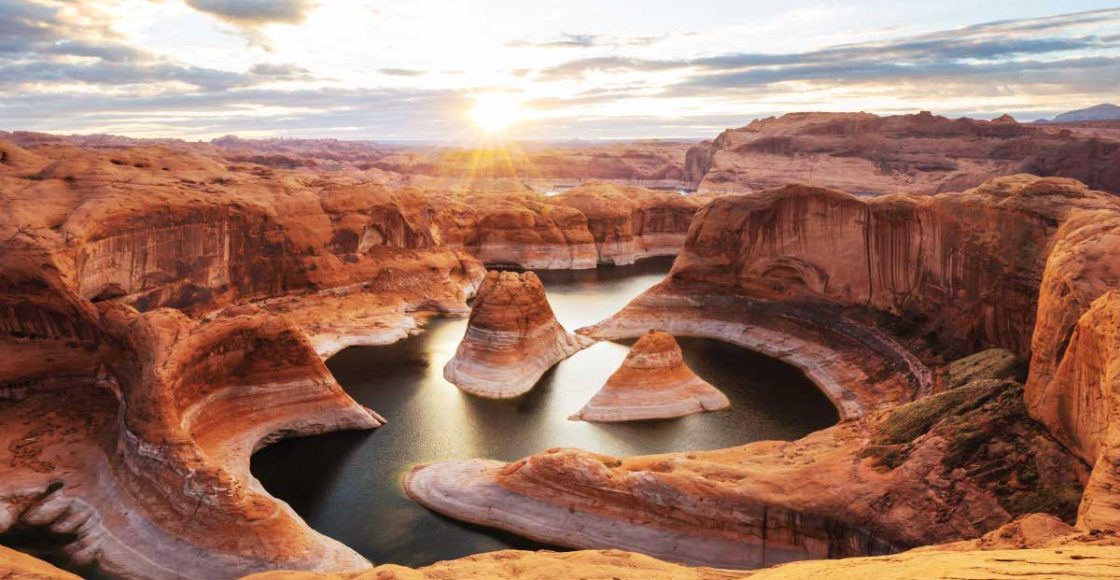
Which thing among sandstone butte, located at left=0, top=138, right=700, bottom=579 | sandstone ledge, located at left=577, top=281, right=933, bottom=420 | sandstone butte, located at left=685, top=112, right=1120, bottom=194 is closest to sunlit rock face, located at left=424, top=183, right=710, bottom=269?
sandstone butte, located at left=0, top=138, right=700, bottom=579

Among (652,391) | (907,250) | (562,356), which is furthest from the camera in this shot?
(562,356)

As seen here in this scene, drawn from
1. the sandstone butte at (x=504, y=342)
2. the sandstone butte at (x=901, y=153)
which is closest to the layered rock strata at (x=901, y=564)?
the sandstone butte at (x=504, y=342)

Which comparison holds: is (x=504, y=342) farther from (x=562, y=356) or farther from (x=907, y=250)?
(x=907, y=250)

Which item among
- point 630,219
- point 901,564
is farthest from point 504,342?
point 630,219

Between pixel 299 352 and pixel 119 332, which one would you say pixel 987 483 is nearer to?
pixel 299 352

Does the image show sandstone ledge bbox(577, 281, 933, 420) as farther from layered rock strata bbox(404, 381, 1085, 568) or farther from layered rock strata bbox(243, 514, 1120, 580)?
layered rock strata bbox(243, 514, 1120, 580)
